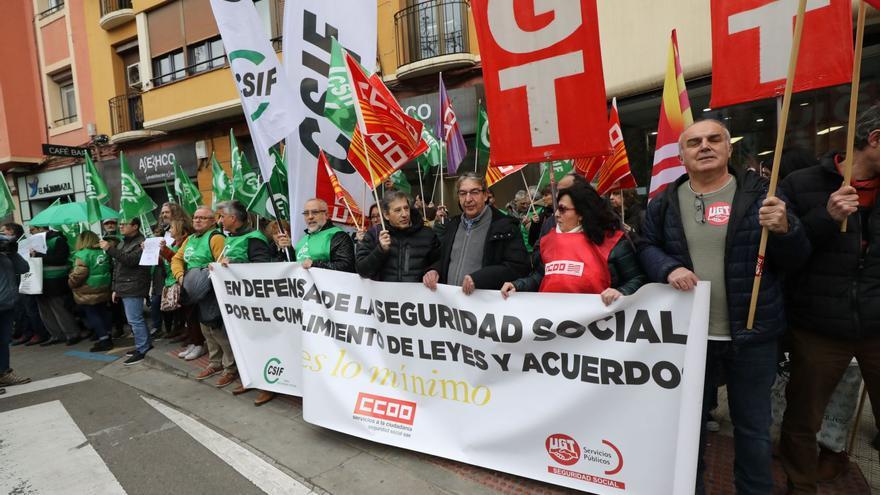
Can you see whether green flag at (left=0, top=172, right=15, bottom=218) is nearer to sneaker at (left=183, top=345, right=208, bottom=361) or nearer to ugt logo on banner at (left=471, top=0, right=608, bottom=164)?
sneaker at (left=183, top=345, right=208, bottom=361)

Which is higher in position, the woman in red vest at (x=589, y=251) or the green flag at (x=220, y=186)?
the green flag at (x=220, y=186)

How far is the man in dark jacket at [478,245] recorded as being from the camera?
3023mm

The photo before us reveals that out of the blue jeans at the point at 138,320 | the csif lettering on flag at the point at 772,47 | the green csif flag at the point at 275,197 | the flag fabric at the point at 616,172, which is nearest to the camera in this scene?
the csif lettering on flag at the point at 772,47

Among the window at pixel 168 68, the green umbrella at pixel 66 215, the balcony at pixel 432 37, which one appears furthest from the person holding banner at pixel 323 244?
the window at pixel 168 68

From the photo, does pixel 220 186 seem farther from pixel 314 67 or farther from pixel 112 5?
pixel 112 5

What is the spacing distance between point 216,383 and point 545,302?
3767 millimetres

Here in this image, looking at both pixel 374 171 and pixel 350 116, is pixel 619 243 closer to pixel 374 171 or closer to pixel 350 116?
pixel 374 171

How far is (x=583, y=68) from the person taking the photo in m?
2.55

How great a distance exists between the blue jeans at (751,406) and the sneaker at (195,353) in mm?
5541

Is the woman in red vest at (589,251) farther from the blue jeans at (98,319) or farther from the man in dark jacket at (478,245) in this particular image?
the blue jeans at (98,319)

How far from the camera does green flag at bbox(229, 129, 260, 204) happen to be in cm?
666

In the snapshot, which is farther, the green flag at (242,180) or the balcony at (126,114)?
the balcony at (126,114)

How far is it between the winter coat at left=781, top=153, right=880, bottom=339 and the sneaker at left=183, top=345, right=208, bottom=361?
5909mm

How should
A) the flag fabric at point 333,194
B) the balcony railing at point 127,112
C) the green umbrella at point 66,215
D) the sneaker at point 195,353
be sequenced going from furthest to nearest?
the balcony railing at point 127,112 → the green umbrella at point 66,215 → the sneaker at point 195,353 → the flag fabric at point 333,194
